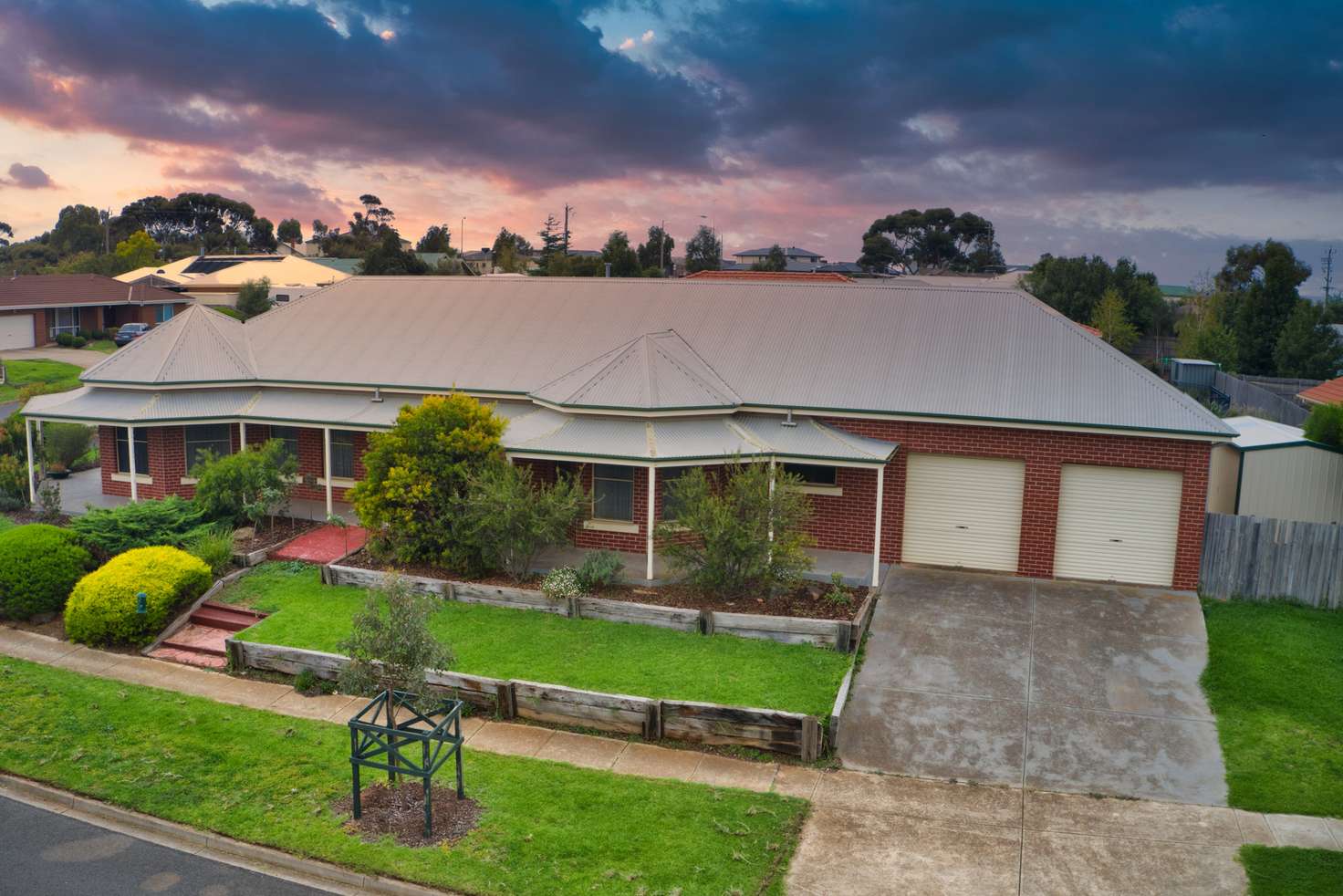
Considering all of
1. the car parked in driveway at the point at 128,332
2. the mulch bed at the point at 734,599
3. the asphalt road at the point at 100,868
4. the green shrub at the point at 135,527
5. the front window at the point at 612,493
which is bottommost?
the asphalt road at the point at 100,868

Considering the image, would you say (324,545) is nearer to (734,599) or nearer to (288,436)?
(288,436)

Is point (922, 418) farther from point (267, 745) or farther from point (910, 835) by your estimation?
point (267, 745)

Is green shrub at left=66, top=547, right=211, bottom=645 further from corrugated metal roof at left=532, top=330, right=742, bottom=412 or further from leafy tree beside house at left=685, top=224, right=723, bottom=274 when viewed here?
leafy tree beside house at left=685, top=224, right=723, bottom=274

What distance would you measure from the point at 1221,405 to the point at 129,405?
36051mm

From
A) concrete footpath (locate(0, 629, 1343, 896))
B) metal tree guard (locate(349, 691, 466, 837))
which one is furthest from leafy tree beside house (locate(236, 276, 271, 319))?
metal tree guard (locate(349, 691, 466, 837))

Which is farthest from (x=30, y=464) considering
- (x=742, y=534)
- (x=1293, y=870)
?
(x=1293, y=870)

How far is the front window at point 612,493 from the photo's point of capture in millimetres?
22172

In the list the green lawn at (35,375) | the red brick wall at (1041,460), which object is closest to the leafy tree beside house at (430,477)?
the red brick wall at (1041,460)

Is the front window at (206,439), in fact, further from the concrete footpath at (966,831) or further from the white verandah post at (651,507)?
the concrete footpath at (966,831)

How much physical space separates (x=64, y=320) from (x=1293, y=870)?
231 feet

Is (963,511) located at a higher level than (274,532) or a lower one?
higher

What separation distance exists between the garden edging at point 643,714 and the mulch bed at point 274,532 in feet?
27.0

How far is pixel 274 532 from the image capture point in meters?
23.4

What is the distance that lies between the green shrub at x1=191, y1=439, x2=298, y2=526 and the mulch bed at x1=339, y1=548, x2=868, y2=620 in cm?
452
